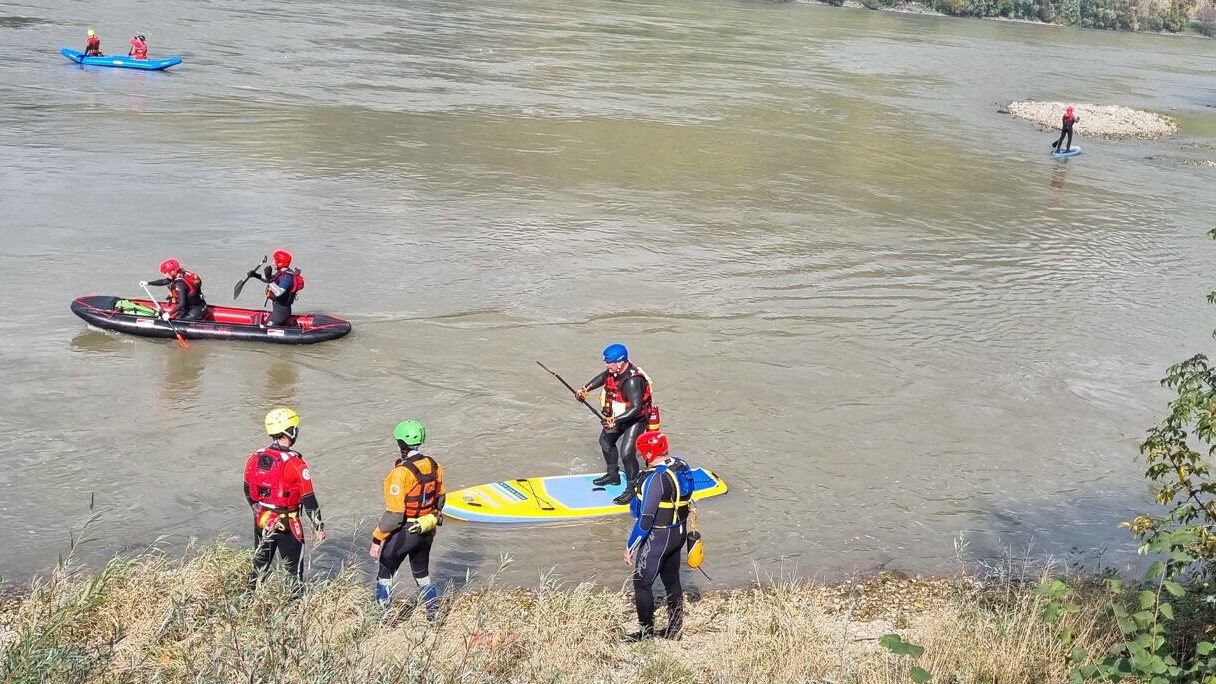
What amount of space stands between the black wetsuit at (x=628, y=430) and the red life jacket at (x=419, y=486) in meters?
2.87

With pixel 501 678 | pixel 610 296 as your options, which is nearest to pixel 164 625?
pixel 501 678

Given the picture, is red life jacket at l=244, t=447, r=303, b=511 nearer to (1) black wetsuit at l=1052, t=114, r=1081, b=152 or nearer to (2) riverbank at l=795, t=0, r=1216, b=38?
(1) black wetsuit at l=1052, t=114, r=1081, b=152

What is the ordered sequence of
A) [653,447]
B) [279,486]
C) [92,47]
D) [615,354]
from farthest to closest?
[92,47] → [615,354] → [653,447] → [279,486]

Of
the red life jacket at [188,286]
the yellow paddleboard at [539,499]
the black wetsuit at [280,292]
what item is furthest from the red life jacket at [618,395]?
the red life jacket at [188,286]

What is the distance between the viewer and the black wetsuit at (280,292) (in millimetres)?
13391

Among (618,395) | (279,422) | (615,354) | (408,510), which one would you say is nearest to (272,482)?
(279,422)

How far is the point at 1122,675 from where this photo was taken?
5805mm

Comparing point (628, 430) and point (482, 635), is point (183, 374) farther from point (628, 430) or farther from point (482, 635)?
point (482, 635)

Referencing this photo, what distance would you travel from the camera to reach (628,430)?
33.6ft

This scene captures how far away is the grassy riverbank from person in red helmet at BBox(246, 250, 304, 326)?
5536 mm

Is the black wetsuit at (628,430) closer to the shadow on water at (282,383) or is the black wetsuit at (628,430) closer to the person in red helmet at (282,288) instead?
the shadow on water at (282,383)

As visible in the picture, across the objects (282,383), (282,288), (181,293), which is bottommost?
(282,383)

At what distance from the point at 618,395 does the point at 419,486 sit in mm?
3088

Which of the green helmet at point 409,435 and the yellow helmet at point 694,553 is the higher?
the green helmet at point 409,435
